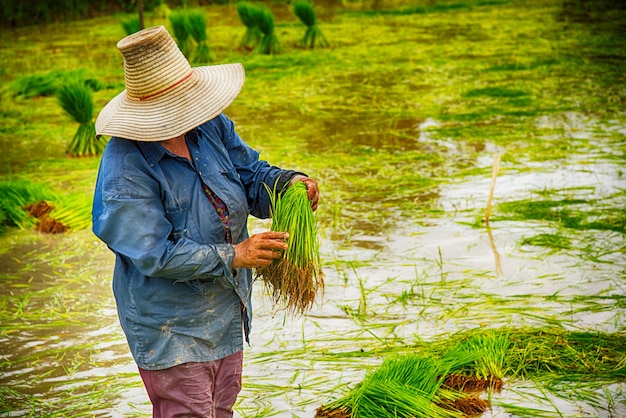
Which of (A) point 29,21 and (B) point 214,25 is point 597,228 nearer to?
(B) point 214,25

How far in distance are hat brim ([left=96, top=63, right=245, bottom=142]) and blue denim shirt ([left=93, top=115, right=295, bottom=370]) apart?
0.18 ft

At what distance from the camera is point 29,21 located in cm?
1466

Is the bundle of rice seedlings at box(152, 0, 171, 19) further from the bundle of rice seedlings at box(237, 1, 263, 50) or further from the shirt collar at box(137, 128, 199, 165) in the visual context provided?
the shirt collar at box(137, 128, 199, 165)

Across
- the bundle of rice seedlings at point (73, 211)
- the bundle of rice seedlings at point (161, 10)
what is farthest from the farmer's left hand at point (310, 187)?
the bundle of rice seedlings at point (161, 10)

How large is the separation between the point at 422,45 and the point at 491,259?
6.93 meters

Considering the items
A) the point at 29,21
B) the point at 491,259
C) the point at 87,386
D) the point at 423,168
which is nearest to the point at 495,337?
the point at 491,259

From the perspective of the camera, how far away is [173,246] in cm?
229

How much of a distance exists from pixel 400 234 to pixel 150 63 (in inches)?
117

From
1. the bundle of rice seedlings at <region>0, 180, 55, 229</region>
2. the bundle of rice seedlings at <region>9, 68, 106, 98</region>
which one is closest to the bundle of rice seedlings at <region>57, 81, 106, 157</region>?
the bundle of rice seedlings at <region>0, 180, 55, 229</region>

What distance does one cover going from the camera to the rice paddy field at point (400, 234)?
349cm

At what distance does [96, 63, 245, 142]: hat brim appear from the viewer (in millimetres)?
2322

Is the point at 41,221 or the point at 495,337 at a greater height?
the point at 495,337

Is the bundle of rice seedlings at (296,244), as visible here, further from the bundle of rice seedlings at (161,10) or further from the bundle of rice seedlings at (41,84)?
the bundle of rice seedlings at (161,10)

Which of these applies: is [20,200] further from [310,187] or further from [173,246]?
[173,246]
